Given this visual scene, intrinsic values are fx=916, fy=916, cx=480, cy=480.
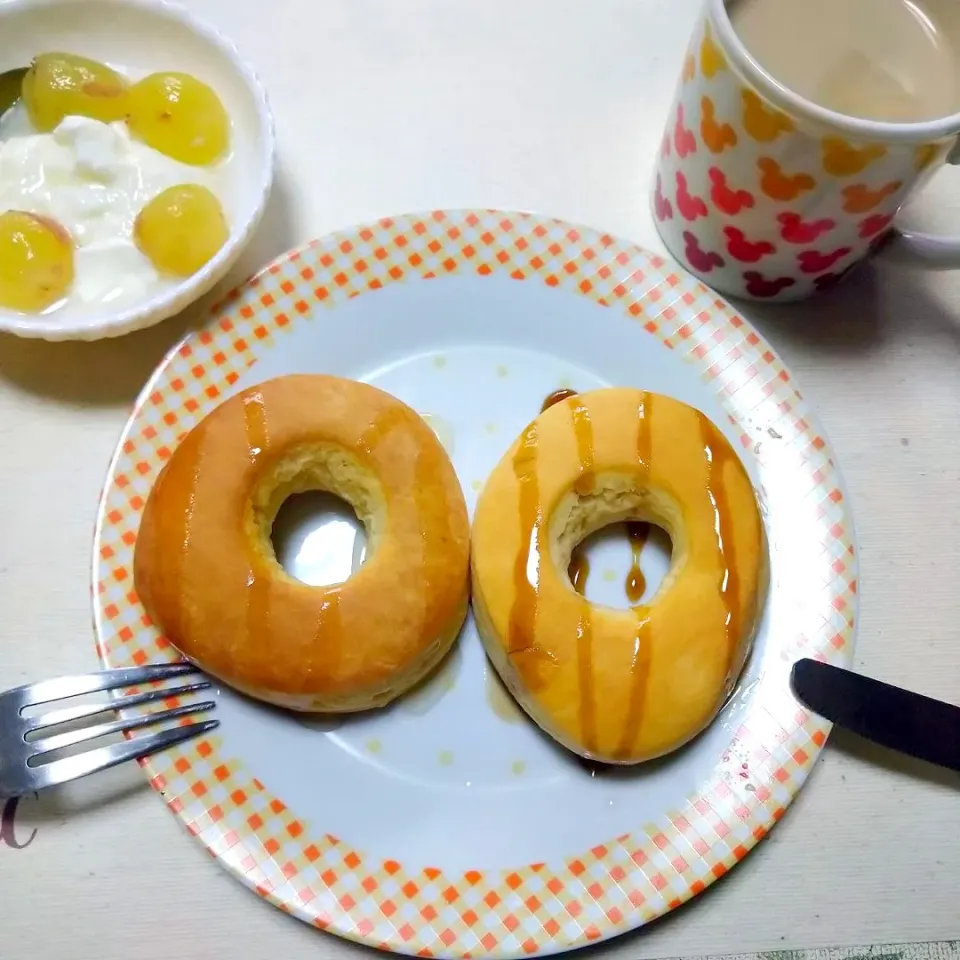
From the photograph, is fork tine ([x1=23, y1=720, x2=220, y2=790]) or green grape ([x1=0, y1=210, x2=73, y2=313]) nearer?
fork tine ([x1=23, y1=720, x2=220, y2=790])

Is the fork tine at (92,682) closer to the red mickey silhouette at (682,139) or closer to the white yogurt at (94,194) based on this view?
the white yogurt at (94,194)

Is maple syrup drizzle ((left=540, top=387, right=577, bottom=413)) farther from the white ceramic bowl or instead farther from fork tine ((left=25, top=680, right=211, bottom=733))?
fork tine ((left=25, top=680, right=211, bottom=733))

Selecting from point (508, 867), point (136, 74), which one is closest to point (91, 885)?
point (508, 867)

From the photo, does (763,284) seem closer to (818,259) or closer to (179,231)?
(818,259)

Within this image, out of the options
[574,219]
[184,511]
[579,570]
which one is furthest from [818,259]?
[184,511]

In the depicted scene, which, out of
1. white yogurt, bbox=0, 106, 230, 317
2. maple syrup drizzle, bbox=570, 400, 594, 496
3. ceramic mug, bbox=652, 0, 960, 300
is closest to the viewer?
ceramic mug, bbox=652, 0, 960, 300

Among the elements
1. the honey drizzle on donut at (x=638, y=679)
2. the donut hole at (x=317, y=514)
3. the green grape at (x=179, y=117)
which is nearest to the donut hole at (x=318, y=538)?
the donut hole at (x=317, y=514)

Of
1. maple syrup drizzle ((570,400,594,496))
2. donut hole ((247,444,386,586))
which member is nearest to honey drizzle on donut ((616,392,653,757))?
maple syrup drizzle ((570,400,594,496))
